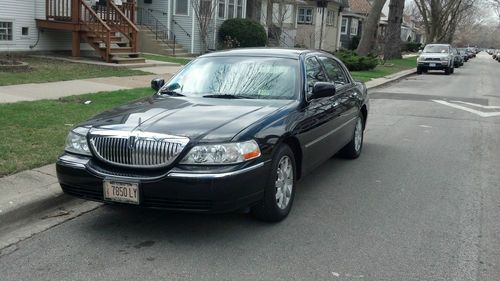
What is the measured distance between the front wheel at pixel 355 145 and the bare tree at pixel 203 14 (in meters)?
18.0

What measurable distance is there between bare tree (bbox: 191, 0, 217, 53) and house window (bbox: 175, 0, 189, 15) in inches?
40.7

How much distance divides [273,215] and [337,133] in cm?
200

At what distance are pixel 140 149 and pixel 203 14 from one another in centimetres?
2180

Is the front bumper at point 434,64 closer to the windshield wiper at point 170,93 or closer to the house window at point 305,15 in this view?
the house window at point 305,15

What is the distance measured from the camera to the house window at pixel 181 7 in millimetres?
26625

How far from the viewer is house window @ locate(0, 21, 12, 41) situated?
17.7 metres

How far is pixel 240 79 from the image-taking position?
593cm

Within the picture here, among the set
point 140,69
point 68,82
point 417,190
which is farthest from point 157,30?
point 417,190

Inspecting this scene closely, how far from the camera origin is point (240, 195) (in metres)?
4.43

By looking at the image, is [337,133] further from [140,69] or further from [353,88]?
[140,69]

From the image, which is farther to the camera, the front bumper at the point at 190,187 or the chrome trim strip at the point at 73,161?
the chrome trim strip at the point at 73,161

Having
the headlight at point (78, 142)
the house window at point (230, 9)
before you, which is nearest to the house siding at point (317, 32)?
the house window at point (230, 9)

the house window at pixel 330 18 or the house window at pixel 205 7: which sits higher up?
the house window at pixel 330 18

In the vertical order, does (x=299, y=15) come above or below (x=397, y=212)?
above
